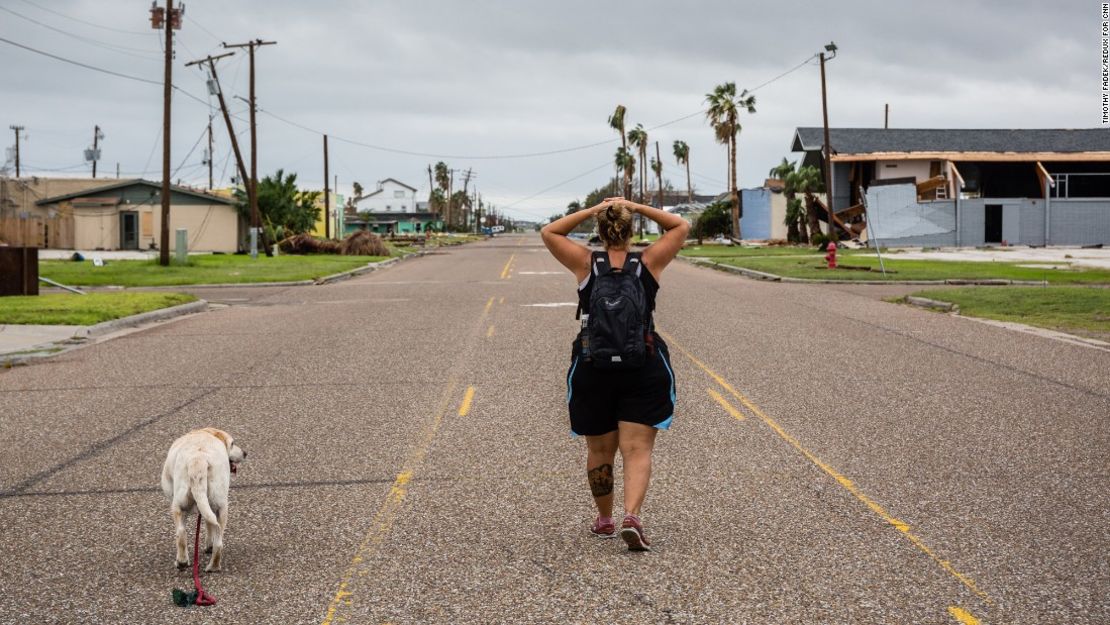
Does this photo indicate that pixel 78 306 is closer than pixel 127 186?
Yes

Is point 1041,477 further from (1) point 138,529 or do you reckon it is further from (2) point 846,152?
(2) point 846,152


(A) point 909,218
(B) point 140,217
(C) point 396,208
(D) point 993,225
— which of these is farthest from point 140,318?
(C) point 396,208

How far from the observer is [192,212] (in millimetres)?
62781

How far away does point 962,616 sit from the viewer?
5098 millimetres

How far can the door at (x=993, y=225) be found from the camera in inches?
2343

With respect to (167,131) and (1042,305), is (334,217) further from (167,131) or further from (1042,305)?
(1042,305)

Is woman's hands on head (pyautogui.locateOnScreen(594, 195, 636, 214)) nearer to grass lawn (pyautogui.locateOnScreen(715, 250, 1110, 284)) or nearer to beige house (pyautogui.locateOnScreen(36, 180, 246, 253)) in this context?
grass lawn (pyautogui.locateOnScreen(715, 250, 1110, 284))

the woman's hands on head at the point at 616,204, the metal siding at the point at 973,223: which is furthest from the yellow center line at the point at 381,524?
the metal siding at the point at 973,223

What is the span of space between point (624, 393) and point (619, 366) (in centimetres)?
30

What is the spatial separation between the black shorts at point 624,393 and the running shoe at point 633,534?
531 mm

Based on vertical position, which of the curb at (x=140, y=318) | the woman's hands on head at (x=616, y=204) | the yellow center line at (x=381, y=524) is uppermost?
the woman's hands on head at (x=616, y=204)

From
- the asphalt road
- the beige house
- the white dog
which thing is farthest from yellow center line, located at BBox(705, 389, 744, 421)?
the beige house

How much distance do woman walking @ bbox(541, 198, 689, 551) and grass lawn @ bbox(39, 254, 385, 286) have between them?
2805 centimetres

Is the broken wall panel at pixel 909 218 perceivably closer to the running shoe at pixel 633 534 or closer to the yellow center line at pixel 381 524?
the yellow center line at pixel 381 524
